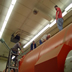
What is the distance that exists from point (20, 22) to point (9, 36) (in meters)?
2.05

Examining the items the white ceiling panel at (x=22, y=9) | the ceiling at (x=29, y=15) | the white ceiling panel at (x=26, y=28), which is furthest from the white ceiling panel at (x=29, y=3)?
the white ceiling panel at (x=26, y=28)

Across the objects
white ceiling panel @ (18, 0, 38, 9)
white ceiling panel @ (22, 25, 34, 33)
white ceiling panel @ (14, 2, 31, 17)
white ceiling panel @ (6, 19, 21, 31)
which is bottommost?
white ceiling panel @ (22, 25, 34, 33)

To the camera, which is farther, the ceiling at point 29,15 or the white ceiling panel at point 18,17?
the white ceiling panel at point 18,17

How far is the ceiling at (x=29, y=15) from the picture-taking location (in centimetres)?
468

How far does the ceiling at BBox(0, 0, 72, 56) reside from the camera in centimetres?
468

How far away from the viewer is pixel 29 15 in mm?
5410

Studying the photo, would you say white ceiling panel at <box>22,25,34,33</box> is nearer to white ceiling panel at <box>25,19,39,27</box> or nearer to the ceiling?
the ceiling

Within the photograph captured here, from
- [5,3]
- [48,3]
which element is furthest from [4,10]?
[48,3]

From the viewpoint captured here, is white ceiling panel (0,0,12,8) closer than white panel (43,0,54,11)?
Yes

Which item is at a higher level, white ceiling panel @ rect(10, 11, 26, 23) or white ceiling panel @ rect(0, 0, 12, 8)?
white ceiling panel @ rect(0, 0, 12, 8)

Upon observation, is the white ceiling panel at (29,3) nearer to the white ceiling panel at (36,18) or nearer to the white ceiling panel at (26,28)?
the white ceiling panel at (36,18)

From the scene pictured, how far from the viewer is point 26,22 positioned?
5.94 meters

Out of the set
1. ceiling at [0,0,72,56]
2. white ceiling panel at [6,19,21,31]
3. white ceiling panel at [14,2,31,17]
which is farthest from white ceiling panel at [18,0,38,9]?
white ceiling panel at [6,19,21,31]

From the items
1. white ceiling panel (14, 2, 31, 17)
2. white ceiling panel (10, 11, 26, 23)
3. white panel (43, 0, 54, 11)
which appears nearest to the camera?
white panel (43, 0, 54, 11)
